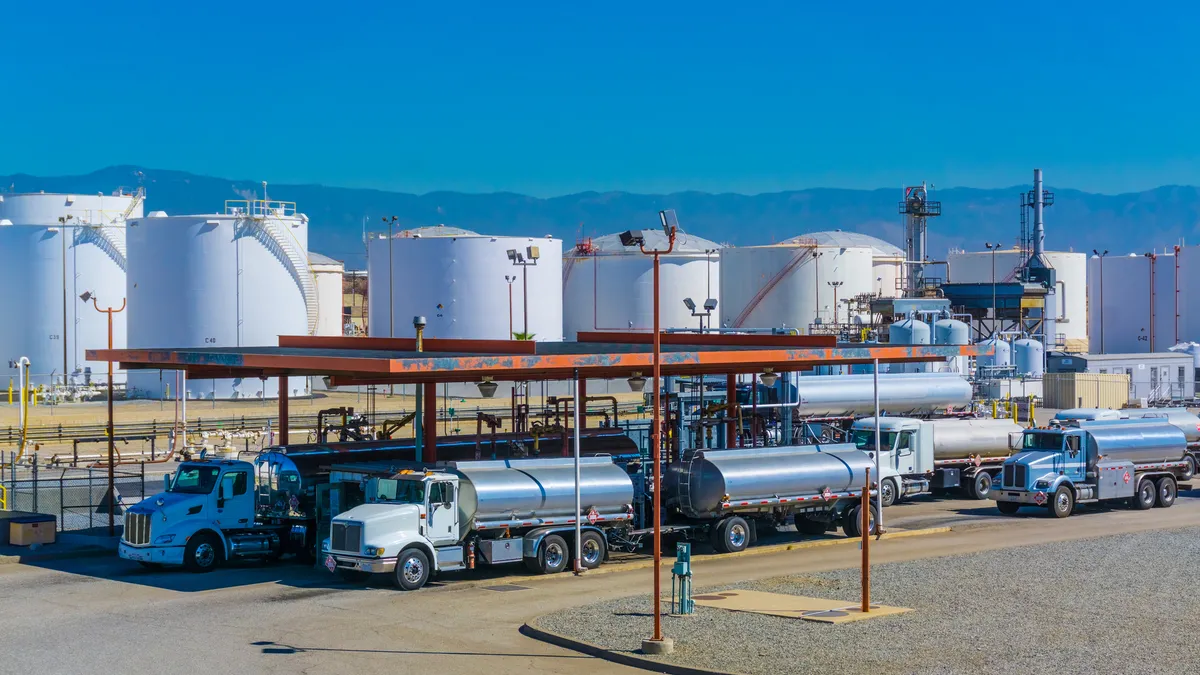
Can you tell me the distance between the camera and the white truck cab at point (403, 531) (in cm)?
2648

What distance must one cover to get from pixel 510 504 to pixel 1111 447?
19410mm

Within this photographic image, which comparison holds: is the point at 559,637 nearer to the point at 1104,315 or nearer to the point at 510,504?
the point at 510,504

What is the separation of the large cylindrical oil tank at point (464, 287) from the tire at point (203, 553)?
54.6m

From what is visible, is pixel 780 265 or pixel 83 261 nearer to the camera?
pixel 83 261

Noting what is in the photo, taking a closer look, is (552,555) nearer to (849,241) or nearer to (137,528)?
(137,528)

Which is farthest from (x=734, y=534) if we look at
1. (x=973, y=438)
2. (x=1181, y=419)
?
(x=1181, y=419)

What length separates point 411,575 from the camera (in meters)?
26.7

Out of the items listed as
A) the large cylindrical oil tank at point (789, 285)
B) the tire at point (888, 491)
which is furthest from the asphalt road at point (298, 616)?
the large cylindrical oil tank at point (789, 285)

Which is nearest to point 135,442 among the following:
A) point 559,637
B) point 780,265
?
point 559,637

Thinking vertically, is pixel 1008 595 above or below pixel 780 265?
below

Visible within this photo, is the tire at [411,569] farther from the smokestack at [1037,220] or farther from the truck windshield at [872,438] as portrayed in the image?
the smokestack at [1037,220]

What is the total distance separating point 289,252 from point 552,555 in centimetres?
5569

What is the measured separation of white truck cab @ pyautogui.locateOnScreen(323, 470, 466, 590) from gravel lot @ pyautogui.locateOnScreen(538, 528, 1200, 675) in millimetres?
4292

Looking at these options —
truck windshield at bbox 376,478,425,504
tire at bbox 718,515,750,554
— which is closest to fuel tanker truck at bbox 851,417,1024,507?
tire at bbox 718,515,750,554
